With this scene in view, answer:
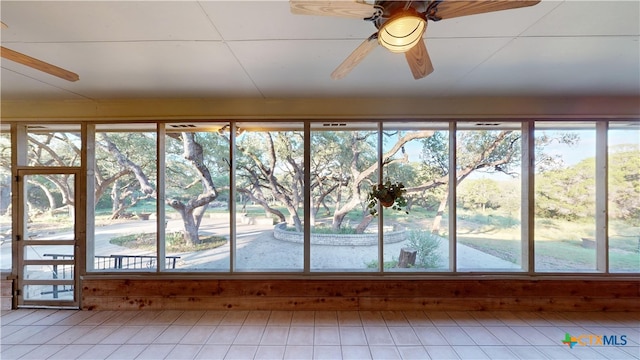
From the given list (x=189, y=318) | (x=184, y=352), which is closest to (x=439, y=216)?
(x=184, y=352)

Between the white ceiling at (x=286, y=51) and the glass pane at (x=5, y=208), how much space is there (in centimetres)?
83

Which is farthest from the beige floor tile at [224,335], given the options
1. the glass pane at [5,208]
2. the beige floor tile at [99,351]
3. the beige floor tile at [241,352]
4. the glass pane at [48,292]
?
the glass pane at [5,208]

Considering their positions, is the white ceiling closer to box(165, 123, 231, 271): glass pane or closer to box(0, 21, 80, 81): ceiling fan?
box(0, 21, 80, 81): ceiling fan

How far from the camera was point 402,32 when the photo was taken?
128 centimetres

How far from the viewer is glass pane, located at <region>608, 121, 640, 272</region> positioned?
3.25 m

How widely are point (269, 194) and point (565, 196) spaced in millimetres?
3819

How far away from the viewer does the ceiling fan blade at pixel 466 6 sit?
1.18m

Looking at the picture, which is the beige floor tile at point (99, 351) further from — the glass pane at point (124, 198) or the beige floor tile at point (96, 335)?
the glass pane at point (124, 198)

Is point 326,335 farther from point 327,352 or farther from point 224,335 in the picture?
point 224,335

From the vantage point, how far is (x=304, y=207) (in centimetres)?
335

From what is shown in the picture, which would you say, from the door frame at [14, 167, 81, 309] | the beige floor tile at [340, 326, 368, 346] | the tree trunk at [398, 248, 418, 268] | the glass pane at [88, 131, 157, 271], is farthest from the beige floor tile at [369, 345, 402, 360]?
the door frame at [14, 167, 81, 309]

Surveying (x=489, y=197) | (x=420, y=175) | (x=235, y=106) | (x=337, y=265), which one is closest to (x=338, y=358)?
(x=337, y=265)

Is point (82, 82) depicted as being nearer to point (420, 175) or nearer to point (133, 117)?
point (133, 117)

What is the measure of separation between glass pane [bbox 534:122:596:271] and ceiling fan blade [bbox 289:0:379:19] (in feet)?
10.7
